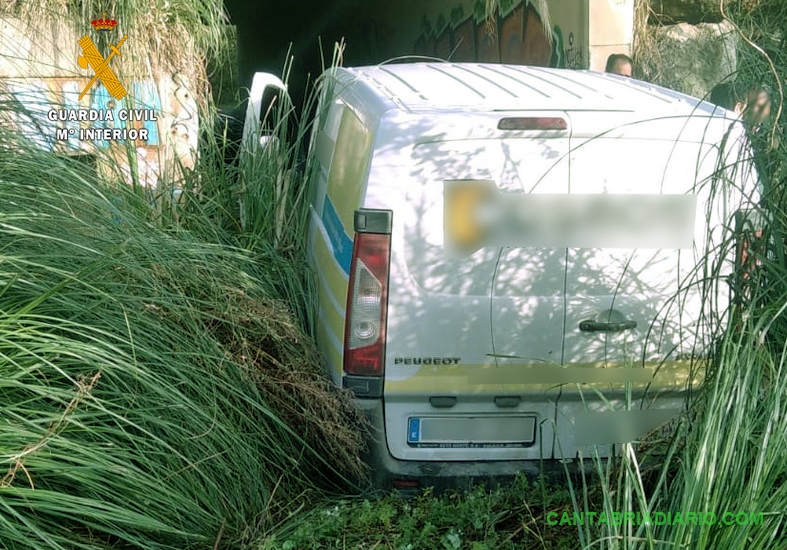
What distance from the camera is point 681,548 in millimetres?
2812

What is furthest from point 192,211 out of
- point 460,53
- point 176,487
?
point 460,53

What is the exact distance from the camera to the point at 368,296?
394 centimetres

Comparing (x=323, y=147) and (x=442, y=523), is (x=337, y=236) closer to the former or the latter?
(x=323, y=147)

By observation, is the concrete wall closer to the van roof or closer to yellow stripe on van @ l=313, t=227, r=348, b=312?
the van roof

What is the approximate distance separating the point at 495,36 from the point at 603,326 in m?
8.64

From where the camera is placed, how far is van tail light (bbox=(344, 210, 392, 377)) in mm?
3906

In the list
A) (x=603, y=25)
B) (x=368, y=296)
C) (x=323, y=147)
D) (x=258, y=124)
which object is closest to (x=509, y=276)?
(x=368, y=296)

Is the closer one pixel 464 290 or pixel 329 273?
pixel 464 290

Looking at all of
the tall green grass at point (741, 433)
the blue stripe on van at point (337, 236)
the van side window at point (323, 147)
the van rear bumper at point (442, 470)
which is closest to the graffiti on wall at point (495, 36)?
the van side window at point (323, 147)

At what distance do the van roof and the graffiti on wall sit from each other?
338cm

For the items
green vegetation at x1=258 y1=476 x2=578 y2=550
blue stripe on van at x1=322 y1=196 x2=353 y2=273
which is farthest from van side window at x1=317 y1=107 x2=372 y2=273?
green vegetation at x1=258 y1=476 x2=578 y2=550

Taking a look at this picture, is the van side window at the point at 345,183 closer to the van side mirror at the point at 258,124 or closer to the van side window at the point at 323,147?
the van side window at the point at 323,147

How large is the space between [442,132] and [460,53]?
10.3 metres

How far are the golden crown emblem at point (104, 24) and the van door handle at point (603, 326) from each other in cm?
474
